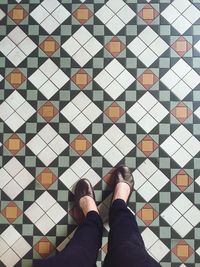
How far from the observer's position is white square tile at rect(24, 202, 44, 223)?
1745mm

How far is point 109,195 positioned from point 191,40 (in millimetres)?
820

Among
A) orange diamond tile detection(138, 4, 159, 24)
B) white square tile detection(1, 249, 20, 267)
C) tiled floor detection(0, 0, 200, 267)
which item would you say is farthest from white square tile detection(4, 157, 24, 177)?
orange diamond tile detection(138, 4, 159, 24)

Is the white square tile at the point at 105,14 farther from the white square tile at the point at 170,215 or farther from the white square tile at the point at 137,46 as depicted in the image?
the white square tile at the point at 170,215

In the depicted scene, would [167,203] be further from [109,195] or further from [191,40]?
[191,40]

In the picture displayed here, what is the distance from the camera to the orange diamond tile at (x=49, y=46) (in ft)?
5.95

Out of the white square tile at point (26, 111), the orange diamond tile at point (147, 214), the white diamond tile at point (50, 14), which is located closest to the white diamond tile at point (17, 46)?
the white diamond tile at point (50, 14)

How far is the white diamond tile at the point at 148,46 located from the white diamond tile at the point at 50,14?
13.9 inches

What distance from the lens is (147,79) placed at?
70.4 inches

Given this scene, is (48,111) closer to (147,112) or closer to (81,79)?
(81,79)

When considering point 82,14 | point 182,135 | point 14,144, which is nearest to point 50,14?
point 82,14

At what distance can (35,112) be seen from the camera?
70.5 inches

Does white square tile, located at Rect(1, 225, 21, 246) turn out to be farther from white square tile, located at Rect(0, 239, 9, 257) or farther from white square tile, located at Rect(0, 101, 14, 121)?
white square tile, located at Rect(0, 101, 14, 121)

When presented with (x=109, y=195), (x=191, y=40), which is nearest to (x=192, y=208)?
(x=109, y=195)

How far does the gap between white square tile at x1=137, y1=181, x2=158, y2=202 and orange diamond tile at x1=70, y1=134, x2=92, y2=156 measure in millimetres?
310
